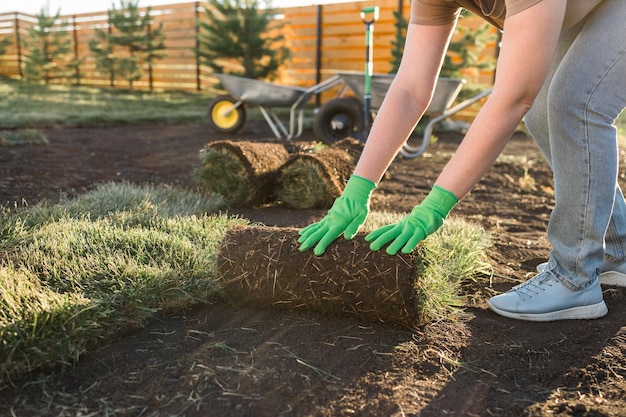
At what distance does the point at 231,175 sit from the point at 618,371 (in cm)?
217

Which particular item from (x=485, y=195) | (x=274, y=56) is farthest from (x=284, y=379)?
(x=274, y=56)

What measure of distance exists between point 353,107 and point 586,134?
3.81 meters

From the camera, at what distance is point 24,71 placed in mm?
15945

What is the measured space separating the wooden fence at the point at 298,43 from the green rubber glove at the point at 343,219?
679 centimetres

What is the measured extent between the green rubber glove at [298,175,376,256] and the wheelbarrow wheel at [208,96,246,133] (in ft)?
15.9

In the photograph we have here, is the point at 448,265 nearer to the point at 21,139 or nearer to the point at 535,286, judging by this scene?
the point at 535,286

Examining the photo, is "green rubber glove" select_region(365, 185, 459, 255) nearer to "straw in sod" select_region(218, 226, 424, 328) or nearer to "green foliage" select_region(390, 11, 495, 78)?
"straw in sod" select_region(218, 226, 424, 328)

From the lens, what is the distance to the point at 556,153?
70.3 inches

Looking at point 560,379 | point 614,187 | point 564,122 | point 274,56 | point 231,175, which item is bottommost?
point 560,379

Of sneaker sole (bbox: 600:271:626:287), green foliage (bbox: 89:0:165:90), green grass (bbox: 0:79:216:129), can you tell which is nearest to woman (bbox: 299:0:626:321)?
sneaker sole (bbox: 600:271:626:287)

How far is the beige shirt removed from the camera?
5.30 feet

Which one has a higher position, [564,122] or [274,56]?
[274,56]

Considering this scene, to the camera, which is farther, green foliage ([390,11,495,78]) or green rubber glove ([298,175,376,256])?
green foliage ([390,11,495,78])

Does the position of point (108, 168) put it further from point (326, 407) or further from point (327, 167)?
point (326, 407)
